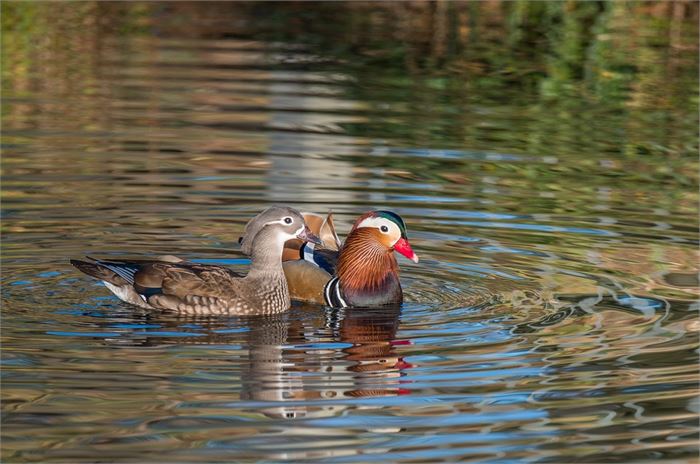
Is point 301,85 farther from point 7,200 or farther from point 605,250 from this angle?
point 605,250

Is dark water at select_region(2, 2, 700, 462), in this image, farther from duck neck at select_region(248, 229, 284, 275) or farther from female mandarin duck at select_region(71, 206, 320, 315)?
duck neck at select_region(248, 229, 284, 275)

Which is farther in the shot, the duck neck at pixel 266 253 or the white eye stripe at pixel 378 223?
the white eye stripe at pixel 378 223

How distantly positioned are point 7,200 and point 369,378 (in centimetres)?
597

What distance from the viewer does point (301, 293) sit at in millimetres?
11844

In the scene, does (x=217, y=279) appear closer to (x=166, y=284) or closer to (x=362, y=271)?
(x=166, y=284)

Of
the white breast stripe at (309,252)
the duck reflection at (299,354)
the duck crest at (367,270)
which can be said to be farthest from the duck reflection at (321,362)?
the white breast stripe at (309,252)

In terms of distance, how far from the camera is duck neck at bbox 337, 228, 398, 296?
11562 millimetres

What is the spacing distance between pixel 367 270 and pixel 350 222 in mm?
2257

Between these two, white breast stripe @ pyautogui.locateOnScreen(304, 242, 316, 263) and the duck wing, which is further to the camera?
white breast stripe @ pyautogui.locateOnScreen(304, 242, 316, 263)

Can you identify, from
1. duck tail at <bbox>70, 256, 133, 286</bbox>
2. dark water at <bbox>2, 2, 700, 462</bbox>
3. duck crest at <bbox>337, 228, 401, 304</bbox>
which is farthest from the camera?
duck crest at <bbox>337, 228, 401, 304</bbox>

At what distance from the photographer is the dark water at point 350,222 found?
8.43 meters

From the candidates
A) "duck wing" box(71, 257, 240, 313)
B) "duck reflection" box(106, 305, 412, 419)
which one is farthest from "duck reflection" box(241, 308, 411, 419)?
"duck wing" box(71, 257, 240, 313)

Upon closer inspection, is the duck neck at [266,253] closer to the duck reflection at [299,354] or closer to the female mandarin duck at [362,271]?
the duck reflection at [299,354]

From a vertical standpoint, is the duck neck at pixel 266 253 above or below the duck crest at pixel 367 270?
above
